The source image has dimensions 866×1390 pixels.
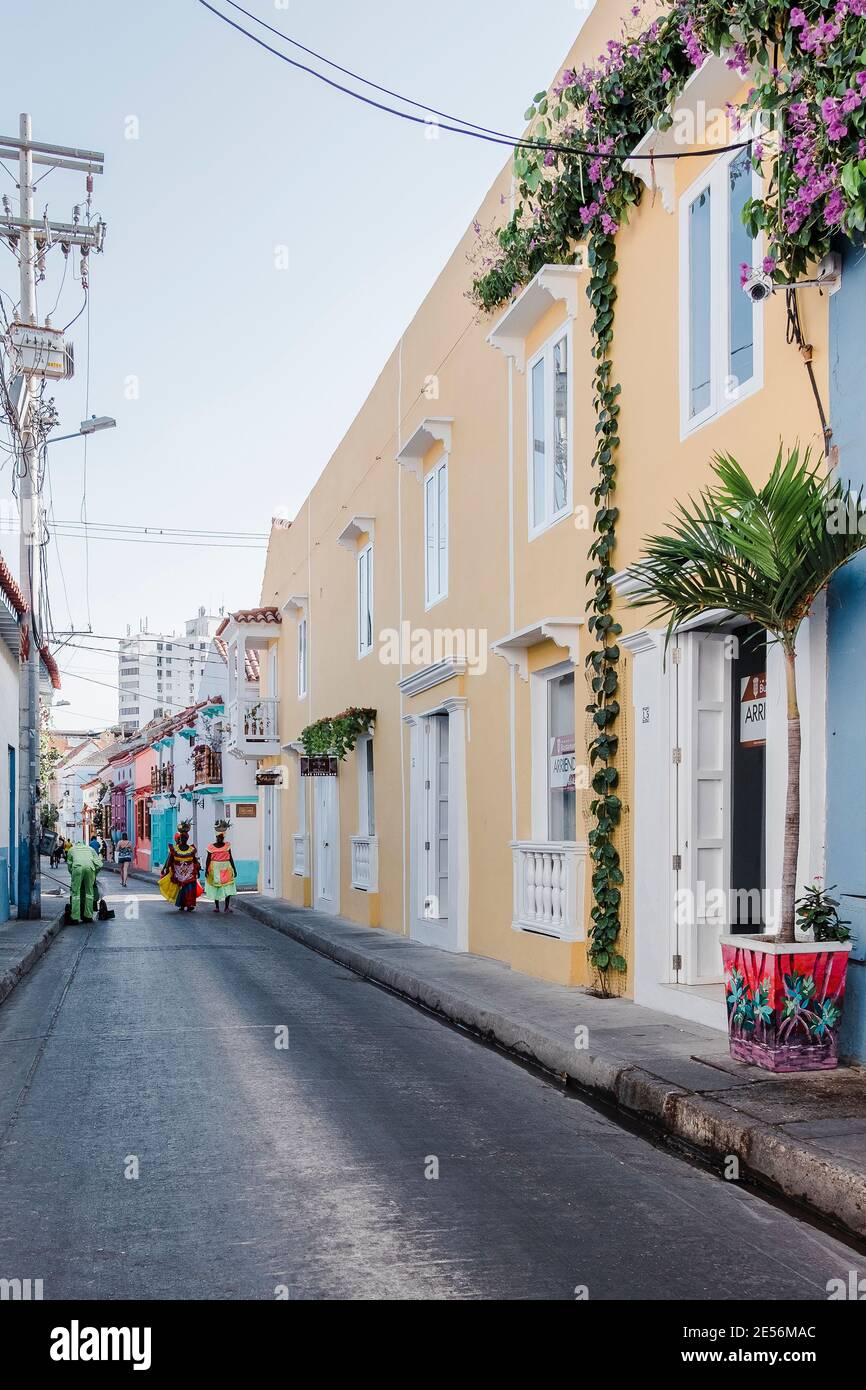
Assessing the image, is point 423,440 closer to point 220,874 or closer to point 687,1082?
point 687,1082

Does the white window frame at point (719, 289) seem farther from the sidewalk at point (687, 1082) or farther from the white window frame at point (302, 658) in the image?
the white window frame at point (302, 658)

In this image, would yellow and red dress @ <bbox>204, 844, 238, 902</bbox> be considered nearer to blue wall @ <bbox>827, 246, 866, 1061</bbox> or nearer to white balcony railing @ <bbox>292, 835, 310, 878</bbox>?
white balcony railing @ <bbox>292, 835, 310, 878</bbox>

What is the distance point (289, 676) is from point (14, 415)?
9.30 m

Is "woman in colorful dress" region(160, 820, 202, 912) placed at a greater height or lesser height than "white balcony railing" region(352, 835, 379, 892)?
lesser

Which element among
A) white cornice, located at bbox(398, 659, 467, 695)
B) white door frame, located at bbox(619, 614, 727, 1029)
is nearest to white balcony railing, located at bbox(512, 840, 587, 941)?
white door frame, located at bbox(619, 614, 727, 1029)

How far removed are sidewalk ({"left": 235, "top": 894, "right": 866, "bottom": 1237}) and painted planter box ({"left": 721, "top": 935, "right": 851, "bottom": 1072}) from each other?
121mm

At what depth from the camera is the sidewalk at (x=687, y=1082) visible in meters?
5.44

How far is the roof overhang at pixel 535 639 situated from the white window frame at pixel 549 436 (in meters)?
0.99

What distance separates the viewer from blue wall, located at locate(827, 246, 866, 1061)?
6980 mm

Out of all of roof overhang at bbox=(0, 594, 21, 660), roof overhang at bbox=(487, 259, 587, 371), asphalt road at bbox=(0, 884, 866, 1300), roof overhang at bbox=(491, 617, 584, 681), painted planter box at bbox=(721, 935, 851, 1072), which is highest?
roof overhang at bbox=(487, 259, 587, 371)
